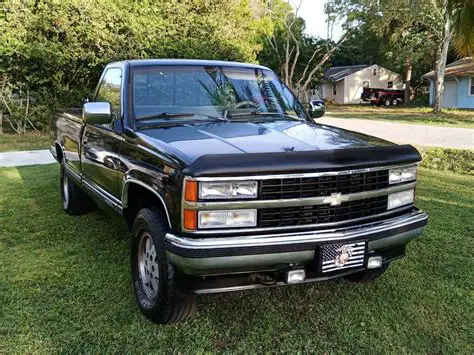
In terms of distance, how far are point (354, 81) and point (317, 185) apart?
161 ft

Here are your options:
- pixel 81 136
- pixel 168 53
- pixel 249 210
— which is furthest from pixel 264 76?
pixel 168 53

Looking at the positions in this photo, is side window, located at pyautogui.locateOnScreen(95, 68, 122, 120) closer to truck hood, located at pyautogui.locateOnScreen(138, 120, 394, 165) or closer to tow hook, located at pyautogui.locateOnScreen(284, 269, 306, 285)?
truck hood, located at pyautogui.locateOnScreen(138, 120, 394, 165)

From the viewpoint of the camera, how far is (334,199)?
2994 millimetres

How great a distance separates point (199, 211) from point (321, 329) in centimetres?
130

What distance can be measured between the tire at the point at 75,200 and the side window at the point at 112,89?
Result: 3.84ft

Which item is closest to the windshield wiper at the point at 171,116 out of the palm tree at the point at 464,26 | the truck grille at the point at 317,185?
the truck grille at the point at 317,185

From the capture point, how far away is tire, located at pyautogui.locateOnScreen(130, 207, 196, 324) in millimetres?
3043

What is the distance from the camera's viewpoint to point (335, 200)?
3.00m

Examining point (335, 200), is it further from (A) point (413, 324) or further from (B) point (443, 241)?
(B) point (443, 241)

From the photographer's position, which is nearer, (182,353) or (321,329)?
Result: (182,353)

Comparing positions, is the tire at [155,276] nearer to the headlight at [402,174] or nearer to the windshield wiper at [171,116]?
the windshield wiper at [171,116]

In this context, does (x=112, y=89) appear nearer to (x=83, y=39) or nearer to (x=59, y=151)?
(x=59, y=151)

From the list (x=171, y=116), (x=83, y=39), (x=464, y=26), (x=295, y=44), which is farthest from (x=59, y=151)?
(x=295, y=44)

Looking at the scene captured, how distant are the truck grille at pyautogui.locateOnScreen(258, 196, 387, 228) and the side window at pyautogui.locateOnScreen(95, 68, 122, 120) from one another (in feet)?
5.98
